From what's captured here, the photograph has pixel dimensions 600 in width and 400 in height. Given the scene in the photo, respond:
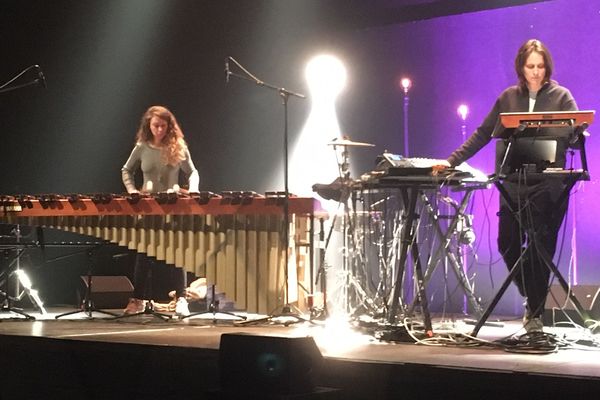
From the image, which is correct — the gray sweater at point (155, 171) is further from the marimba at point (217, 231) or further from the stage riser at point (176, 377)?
the stage riser at point (176, 377)

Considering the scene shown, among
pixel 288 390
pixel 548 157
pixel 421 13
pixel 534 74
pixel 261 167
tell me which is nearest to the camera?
pixel 288 390

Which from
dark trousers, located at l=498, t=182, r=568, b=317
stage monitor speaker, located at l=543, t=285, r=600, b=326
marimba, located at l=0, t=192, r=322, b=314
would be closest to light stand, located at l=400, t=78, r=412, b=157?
marimba, located at l=0, t=192, r=322, b=314

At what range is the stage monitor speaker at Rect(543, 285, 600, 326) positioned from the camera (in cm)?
534

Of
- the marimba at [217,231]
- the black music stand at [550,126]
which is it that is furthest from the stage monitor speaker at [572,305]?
the marimba at [217,231]

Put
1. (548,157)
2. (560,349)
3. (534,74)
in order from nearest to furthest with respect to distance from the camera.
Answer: (560,349)
(548,157)
(534,74)

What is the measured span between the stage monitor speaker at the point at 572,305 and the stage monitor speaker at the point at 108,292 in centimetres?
382

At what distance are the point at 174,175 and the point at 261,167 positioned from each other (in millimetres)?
1684

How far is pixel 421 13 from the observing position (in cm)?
711

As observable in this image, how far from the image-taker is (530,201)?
14.6ft

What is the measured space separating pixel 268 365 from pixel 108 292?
4476 millimetres

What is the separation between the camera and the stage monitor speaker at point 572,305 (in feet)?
17.5

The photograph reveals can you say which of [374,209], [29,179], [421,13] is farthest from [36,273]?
[421,13]

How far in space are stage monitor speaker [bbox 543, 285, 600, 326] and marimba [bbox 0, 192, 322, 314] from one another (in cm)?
166

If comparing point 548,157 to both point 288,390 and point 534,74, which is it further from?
point 288,390
